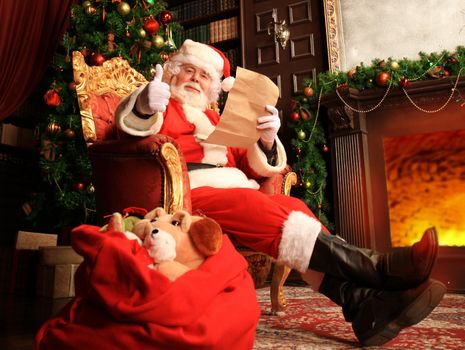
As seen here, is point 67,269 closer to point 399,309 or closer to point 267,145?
point 267,145

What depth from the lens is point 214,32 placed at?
4.11 meters

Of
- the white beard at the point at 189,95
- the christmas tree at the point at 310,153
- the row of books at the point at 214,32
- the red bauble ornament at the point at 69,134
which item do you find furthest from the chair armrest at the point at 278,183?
the row of books at the point at 214,32

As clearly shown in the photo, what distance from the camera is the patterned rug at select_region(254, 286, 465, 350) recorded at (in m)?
1.24

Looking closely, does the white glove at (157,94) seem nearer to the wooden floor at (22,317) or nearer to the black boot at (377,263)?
the black boot at (377,263)

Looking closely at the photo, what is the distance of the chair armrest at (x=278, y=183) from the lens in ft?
6.05

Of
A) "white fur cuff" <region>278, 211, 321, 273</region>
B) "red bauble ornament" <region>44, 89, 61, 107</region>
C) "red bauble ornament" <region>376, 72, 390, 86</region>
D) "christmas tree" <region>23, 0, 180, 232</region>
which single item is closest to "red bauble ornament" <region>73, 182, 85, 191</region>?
"christmas tree" <region>23, 0, 180, 232</region>

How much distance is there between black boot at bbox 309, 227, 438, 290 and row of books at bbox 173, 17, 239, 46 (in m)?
3.20

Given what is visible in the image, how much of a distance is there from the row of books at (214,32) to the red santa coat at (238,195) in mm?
2380

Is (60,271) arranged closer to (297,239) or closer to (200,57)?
(200,57)

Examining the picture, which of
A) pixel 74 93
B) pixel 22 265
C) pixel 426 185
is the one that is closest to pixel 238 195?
pixel 22 265

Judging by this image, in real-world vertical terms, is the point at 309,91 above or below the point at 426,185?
above

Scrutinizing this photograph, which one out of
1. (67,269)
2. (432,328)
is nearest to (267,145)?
(432,328)

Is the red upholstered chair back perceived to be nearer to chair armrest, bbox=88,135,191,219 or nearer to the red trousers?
chair armrest, bbox=88,135,191,219

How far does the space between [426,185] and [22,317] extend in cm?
289
